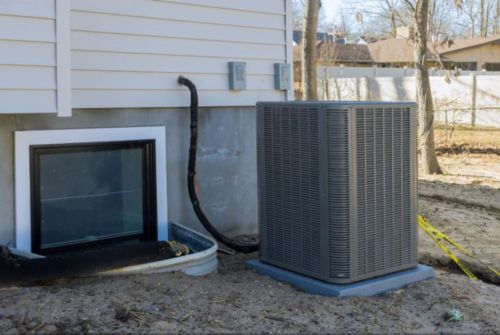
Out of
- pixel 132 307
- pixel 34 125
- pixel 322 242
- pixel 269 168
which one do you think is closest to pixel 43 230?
pixel 34 125

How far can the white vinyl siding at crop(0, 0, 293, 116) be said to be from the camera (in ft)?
14.4

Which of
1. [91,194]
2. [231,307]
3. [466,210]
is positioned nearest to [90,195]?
[91,194]

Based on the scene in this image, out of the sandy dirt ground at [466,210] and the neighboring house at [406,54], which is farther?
the neighboring house at [406,54]

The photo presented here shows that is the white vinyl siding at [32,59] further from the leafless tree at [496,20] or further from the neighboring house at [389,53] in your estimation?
the leafless tree at [496,20]

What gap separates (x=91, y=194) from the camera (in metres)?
5.30

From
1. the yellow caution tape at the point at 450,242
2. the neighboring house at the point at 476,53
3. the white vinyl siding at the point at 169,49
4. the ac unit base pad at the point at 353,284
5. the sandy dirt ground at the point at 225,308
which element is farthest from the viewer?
the neighboring house at the point at 476,53

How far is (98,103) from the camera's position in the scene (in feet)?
17.0

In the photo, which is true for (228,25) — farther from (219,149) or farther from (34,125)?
(34,125)

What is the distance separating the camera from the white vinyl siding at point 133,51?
4.38m

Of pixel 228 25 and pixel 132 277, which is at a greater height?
pixel 228 25

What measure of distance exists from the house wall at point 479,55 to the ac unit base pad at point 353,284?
36.8m

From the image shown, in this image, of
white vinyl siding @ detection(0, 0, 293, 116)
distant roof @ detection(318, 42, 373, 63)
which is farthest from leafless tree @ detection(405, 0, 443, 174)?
distant roof @ detection(318, 42, 373, 63)

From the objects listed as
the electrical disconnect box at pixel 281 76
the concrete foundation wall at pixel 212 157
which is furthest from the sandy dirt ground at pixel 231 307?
the electrical disconnect box at pixel 281 76

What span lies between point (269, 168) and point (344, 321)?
1394 millimetres
